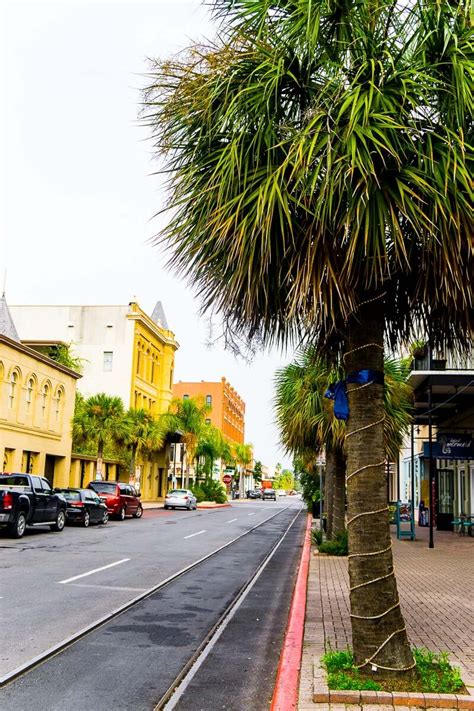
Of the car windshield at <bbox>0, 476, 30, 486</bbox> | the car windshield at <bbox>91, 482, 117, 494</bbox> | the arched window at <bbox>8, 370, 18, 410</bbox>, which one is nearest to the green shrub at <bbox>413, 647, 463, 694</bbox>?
the car windshield at <bbox>0, 476, 30, 486</bbox>

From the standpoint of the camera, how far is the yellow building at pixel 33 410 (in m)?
32.2

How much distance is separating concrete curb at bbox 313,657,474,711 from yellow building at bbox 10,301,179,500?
158 feet

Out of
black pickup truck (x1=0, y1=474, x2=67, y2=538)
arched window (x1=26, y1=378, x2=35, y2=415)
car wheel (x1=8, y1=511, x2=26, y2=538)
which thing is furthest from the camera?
arched window (x1=26, y1=378, x2=35, y2=415)

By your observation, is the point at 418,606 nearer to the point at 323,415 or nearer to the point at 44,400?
the point at 323,415

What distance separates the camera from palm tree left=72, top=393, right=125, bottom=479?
133 feet

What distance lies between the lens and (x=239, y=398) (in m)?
132

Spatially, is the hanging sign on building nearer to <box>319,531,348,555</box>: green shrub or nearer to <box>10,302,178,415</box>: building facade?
<box>319,531,348,555</box>: green shrub

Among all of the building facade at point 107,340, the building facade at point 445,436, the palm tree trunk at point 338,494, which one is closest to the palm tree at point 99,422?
the building facade at point 107,340

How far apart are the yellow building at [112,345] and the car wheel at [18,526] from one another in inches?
1279

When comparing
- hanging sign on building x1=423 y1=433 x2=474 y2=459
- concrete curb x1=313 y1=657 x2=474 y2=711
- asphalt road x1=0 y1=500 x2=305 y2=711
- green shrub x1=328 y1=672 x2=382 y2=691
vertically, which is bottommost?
asphalt road x1=0 y1=500 x2=305 y2=711

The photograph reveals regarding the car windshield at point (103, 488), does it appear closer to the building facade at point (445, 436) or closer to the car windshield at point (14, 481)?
the car windshield at point (14, 481)

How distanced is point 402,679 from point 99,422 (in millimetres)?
36522

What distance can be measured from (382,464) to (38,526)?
20.8 m

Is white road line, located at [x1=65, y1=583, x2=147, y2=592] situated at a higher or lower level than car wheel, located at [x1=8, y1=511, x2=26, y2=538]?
lower
